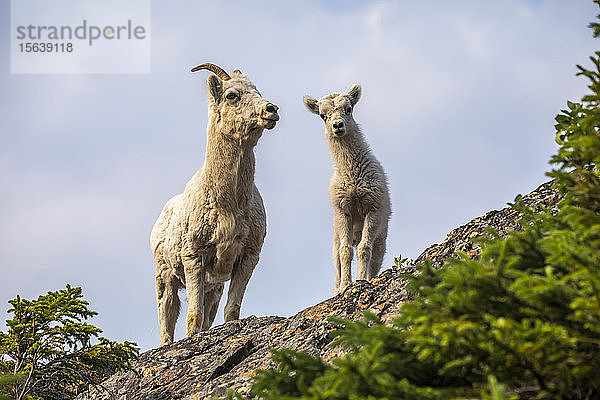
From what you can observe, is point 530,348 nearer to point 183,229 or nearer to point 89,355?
point 89,355

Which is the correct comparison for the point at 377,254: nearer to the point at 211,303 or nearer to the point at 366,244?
the point at 366,244

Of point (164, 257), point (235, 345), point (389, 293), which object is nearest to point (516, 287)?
point (389, 293)

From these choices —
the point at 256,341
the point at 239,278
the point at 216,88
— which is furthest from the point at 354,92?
the point at 256,341

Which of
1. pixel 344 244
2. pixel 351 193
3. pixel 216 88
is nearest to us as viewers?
pixel 216 88

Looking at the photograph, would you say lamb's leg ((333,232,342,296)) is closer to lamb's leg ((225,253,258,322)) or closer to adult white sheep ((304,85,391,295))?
adult white sheep ((304,85,391,295))

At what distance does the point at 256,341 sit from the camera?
905cm

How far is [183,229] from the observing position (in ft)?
36.3

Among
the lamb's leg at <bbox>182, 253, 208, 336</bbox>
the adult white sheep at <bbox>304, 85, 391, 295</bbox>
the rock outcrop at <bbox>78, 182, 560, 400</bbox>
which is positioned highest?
the adult white sheep at <bbox>304, 85, 391, 295</bbox>

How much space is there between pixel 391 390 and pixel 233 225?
7.54 metres

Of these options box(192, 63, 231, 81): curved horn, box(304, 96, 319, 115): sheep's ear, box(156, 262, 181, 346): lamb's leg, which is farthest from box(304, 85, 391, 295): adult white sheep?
box(156, 262, 181, 346): lamb's leg

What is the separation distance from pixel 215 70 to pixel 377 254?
4248 millimetres

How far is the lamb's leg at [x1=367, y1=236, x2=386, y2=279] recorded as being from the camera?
1238 centimetres

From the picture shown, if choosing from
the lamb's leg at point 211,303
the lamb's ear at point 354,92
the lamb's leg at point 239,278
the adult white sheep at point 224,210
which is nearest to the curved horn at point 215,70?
the adult white sheep at point 224,210

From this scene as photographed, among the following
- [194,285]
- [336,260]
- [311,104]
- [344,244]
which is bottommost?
[194,285]
